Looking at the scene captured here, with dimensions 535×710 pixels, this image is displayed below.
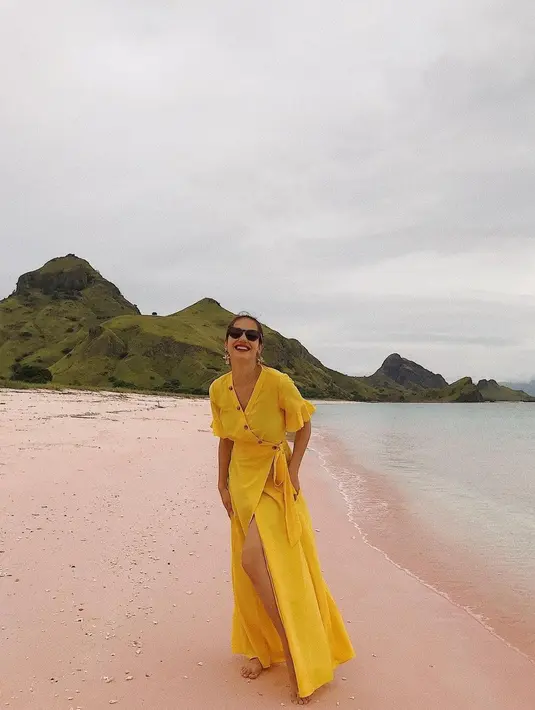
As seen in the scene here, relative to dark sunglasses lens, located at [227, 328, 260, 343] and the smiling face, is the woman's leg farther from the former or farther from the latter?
dark sunglasses lens, located at [227, 328, 260, 343]

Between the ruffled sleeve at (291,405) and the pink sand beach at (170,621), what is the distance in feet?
5.58

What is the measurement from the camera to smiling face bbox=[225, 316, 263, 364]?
366 centimetres

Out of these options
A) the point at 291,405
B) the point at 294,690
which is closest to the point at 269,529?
the point at 291,405

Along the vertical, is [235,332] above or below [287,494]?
above

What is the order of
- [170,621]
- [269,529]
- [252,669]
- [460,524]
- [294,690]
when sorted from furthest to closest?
[460,524]
[170,621]
[252,669]
[269,529]
[294,690]

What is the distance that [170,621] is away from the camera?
4.27 meters

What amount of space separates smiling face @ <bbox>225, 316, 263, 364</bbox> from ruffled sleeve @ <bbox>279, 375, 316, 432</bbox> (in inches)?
11.1

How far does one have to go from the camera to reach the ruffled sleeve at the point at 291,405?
11.6 feet

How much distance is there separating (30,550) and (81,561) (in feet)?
1.95

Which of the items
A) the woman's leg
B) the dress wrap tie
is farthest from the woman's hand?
the dress wrap tie

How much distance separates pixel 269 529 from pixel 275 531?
1.9 inches

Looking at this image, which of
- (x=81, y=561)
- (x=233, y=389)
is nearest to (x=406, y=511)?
(x=81, y=561)

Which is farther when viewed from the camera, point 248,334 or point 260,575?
point 248,334

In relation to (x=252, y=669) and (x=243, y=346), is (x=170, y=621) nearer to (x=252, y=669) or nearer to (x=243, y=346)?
(x=252, y=669)
